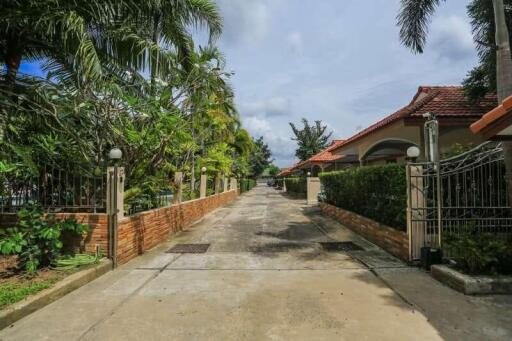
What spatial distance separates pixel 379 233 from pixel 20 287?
23.4 ft

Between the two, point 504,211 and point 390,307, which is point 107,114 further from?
point 504,211

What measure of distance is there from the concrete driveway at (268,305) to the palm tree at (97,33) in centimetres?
387

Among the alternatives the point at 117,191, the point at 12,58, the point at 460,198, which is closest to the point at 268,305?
the point at 117,191

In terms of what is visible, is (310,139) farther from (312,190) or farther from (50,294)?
(50,294)

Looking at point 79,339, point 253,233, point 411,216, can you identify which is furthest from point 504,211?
point 79,339

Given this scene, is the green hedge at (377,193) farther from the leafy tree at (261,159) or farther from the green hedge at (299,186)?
the leafy tree at (261,159)

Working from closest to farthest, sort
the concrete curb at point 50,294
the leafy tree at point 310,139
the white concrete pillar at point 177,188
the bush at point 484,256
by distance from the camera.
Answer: the concrete curb at point 50,294 < the bush at point 484,256 < the white concrete pillar at point 177,188 < the leafy tree at point 310,139

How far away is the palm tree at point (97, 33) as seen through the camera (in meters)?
6.71

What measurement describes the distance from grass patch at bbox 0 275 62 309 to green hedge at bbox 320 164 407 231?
20.3ft

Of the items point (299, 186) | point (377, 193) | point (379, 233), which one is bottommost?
point (379, 233)

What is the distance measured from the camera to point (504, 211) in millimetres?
7137

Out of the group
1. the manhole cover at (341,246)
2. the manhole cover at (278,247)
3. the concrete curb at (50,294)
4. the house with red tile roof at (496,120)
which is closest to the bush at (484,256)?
the house with red tile roof at (496,120)

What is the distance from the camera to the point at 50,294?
206 inches

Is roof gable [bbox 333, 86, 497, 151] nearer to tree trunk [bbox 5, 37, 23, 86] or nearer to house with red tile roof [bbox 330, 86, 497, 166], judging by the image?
house with red tile roof [bbox 330, 86, 497, 166]
